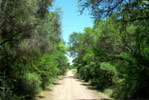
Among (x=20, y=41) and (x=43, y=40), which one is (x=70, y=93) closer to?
(x=43, y=40)

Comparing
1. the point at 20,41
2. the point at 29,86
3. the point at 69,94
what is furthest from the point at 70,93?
the point at 20,41

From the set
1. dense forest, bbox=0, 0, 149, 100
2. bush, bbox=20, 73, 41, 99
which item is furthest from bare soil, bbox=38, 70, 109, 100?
dense forest, bbox=0, 0, 149, 100

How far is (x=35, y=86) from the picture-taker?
11.7 meters

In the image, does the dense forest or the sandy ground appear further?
the sandy ground

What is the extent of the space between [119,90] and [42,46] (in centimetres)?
738

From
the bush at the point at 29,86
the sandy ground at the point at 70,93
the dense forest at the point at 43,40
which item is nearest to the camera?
the dense forest at the point at 43,40

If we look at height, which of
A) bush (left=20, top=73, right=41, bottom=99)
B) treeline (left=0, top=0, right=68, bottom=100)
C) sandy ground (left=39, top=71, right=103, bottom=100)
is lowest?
sandy ground (left=39, top=71, right=103, bottom=100)

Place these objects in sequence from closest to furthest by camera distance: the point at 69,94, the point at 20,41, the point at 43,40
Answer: the point at 20,41, the point at 43,40, the point at 69,94

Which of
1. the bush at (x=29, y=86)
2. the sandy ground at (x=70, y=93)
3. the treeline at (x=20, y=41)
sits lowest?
the sandy ground at (x=70, y=93)

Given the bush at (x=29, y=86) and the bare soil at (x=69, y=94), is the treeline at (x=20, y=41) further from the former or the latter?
the bare soil at (x=69, y=94)

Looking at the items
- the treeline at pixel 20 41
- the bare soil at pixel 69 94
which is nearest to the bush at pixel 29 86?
the treeline at pixel 20 41

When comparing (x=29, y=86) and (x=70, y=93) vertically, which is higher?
(x=29, y=86)

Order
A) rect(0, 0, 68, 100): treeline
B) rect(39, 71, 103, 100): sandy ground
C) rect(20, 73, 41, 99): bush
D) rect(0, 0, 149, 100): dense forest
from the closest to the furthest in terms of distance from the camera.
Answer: rect(0, 0, 149, 100): dense forest, rect(0, 0, 68, 100): treeline, rect(20, 73, 41, 99): bush, rect(39, 71, 103, 100): sandy ground

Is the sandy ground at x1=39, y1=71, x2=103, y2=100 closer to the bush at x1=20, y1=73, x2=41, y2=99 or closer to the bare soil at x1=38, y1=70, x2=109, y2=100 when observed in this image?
the bare soil at x1=38, y1=70, x2=109, y2=100
